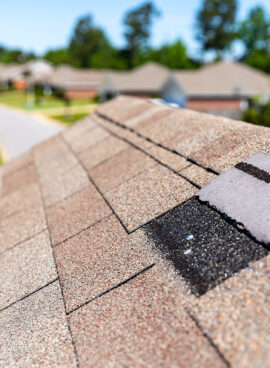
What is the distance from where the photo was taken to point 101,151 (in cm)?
695

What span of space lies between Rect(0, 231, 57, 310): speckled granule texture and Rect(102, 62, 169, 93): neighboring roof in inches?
→ 1786

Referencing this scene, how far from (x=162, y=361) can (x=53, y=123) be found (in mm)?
33471

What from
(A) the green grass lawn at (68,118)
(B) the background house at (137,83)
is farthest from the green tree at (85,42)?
(A) the green grass lawn at (68,118)

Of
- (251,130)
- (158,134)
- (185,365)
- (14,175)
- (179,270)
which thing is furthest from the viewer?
(14,175)

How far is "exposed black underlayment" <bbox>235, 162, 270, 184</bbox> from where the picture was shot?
341 cm

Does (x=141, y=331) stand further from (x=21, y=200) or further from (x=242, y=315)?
(x=21, y=200)

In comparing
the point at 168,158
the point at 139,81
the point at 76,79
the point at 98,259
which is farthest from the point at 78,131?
the point at 76,79

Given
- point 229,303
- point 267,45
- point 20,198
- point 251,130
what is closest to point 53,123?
point 20,198

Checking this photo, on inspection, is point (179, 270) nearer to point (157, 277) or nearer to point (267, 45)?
point (157, 277)

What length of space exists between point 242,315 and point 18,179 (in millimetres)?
6741

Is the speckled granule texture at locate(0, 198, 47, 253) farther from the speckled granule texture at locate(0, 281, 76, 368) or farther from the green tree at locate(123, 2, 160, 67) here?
the green tree at locate(123, 2, 160, 67)

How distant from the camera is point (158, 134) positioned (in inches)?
241

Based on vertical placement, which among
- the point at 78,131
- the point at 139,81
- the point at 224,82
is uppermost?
the point at 78,131

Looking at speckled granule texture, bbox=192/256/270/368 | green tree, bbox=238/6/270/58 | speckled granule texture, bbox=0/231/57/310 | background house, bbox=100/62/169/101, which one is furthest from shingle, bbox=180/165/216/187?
green tree, bbox=238/6/270/58
